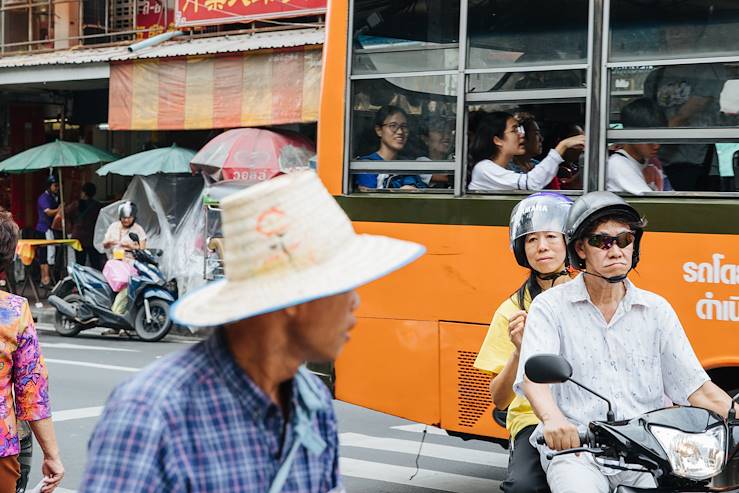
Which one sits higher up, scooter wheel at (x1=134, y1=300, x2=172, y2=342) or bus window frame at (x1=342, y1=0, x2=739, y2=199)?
bus window frame at (x1=342, y1=0, x2=739, y2=199)

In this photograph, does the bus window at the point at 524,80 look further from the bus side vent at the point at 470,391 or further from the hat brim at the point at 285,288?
the hat brim at the point at 285,288

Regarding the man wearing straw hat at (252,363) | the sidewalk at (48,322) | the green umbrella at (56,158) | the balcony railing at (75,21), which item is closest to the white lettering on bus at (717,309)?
the man wearing straw hat at (252,363)

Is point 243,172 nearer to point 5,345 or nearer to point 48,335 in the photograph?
point 48,335

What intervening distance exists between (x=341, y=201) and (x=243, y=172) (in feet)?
29.2

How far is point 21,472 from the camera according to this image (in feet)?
15.2

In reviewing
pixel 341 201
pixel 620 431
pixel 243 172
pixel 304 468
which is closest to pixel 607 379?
pixel 620 431

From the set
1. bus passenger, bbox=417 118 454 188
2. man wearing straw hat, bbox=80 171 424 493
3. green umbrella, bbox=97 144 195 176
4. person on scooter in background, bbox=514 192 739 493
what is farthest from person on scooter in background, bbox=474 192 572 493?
green umbrella, bbox=97 144 195 176

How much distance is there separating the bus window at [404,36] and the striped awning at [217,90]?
8658 millimetres

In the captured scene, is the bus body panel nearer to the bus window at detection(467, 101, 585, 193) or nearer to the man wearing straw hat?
the bus window at detection(467, 101, 585, 193)

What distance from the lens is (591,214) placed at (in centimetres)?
416

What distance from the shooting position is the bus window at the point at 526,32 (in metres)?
6.22

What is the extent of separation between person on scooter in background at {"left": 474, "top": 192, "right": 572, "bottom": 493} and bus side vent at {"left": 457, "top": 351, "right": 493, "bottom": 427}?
1451mm

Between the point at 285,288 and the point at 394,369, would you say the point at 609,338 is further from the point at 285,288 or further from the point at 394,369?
the point at 394,369

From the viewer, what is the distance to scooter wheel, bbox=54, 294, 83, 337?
1603 centimetres
